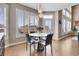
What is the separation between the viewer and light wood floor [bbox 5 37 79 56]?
3.06 meters

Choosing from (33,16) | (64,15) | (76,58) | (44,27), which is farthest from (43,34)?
(76,58)

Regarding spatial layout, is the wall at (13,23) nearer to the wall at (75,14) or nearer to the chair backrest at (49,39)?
the chair backrest at (49,39)

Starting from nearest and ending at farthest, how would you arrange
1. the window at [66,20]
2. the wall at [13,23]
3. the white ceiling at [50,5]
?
1. the white ceiling at [50,5]
2. the wall at [13,23]
3. the window at [66,20]

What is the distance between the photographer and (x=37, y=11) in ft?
10.4

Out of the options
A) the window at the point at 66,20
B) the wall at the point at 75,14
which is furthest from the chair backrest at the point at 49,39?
the wall at the point at 75,14

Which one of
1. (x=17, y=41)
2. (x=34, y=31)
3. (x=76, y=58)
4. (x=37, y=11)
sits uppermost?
(x=37, y=11)

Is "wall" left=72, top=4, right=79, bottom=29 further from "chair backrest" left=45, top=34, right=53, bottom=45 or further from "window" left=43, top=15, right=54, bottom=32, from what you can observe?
A: "chair backrest" left=45, top=34, right=53, bottom=45

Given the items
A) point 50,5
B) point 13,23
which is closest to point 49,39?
point 50,5

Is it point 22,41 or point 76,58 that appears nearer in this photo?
point 76,58

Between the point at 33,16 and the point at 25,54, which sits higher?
the point at 33,16

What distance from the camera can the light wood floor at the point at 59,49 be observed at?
3057mm

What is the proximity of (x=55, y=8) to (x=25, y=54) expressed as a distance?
1.27 m

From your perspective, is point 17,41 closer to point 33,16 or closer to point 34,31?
point 34,31

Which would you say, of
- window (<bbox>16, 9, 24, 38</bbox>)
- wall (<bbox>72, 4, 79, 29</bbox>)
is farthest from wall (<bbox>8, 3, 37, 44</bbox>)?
wall (<bbox>72, 4, 79, 29</bbox>)
